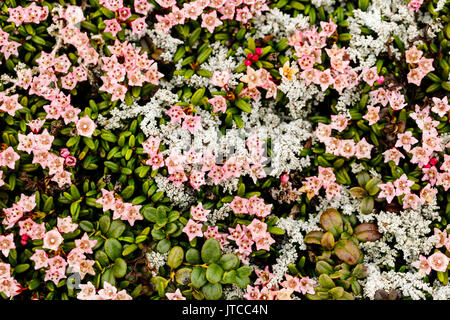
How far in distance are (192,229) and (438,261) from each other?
1.78 meters

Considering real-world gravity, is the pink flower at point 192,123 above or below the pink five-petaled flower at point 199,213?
above

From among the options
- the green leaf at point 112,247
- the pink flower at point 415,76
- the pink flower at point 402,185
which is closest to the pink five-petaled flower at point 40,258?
the green leaf at point 112,247

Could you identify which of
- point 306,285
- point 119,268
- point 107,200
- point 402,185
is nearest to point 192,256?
point 119,268

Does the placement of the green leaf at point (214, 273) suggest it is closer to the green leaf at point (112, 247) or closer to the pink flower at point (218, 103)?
the green leaf at point (112, 247)

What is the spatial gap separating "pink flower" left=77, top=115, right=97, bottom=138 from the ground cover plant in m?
0.01

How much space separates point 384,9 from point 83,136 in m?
2.56

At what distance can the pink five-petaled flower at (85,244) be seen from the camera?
3.07 m

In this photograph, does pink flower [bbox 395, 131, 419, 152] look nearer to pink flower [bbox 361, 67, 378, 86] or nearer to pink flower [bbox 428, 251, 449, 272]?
pink flower [bbox 361, 67, 378, 86]

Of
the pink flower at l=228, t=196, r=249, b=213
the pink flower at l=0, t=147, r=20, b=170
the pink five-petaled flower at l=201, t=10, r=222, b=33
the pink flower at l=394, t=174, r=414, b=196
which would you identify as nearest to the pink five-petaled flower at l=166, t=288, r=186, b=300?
the pink flower at l=228, t=196, r=249, b=213

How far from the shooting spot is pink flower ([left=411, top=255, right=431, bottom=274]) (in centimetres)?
312

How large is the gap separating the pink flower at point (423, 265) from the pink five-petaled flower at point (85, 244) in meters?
2.32

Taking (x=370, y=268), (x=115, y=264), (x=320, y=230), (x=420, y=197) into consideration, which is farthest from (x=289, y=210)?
(x=115, y=264)

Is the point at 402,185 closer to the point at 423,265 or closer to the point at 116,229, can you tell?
the point at 423,265
